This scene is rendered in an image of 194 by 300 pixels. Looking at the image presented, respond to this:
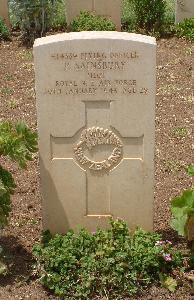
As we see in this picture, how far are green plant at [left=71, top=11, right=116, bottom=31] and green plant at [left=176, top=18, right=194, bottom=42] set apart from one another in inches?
41.5

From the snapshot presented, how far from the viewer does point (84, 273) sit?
3982 millimetres

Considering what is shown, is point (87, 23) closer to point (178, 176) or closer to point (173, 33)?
point (173, 33)

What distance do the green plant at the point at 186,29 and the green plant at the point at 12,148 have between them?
20.0 feet

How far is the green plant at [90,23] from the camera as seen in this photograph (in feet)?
30.7

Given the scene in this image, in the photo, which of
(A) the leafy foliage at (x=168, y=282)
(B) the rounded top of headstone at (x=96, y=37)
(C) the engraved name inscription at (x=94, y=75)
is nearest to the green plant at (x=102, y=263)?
(A) the leafy foliage at (x=168, y=282)

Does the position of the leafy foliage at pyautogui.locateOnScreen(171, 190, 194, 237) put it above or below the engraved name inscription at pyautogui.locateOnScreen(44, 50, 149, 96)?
below

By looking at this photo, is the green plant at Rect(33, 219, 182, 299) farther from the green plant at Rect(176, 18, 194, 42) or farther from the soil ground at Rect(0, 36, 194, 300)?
the green plant at Rect(176, 18, 194, 42)

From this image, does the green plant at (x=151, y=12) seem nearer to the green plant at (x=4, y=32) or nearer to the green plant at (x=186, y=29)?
the green plant at (x=186, y=29)

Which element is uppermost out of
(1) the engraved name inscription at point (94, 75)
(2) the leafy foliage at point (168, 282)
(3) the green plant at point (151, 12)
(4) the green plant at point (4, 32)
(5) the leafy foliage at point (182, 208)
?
(3) the green plant at point (151, 12)

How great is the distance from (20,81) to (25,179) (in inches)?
108

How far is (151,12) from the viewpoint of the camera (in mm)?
9883

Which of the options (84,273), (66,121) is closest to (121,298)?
(84,273)

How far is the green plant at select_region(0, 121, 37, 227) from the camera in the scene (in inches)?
154

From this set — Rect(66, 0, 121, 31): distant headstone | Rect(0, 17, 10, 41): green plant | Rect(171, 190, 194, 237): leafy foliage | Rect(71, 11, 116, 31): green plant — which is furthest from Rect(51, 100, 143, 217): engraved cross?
Rect(0, 17, 10, 41): green plant
